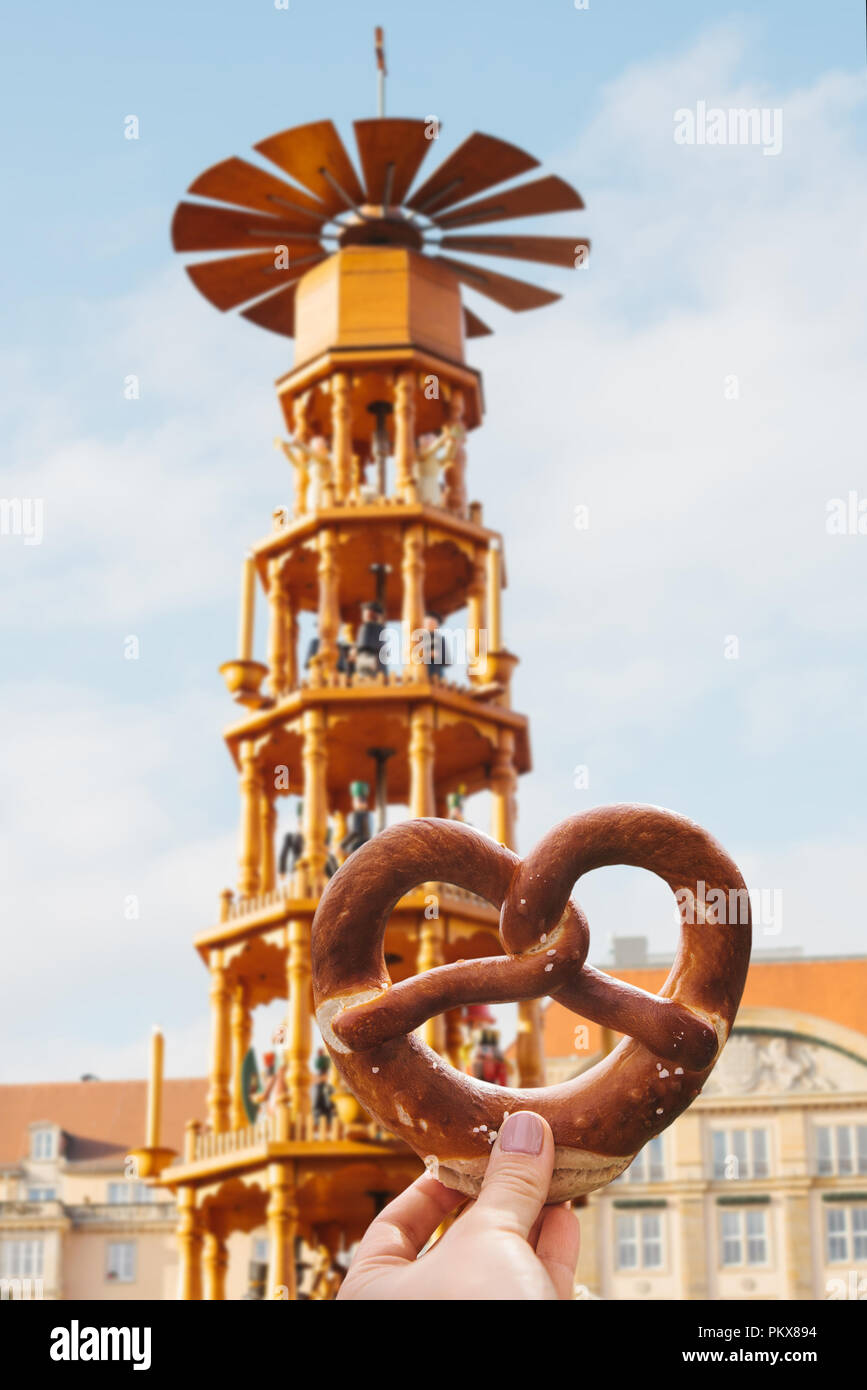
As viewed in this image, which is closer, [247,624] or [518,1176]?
[518,1176]

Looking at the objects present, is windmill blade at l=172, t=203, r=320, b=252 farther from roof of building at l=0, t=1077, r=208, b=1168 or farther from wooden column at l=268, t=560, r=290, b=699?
roof of building at l=0, t=1077, r=208, b=1168

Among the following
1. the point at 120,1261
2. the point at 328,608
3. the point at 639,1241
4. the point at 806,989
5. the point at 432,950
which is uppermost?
the point at 806,989

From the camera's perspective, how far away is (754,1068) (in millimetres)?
45625

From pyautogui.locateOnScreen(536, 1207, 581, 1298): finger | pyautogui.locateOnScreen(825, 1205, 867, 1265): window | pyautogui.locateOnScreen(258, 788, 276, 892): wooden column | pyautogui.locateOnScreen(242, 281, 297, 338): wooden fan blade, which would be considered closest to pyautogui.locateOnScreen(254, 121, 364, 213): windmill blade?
pyautogui.locateOnScreen(242, 281, 297, 338): wooden fan blade

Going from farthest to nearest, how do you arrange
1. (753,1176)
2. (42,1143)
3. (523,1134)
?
(42,1143) < (753,1176) < (523,1134)

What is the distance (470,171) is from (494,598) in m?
5.45

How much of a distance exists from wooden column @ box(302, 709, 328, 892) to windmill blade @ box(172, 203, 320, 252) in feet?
20.8

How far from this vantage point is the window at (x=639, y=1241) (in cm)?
4491

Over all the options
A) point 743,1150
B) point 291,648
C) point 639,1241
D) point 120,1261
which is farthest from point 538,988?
point 120,1261

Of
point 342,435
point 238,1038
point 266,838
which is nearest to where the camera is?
point 238,1038

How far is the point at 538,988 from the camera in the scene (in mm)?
4195

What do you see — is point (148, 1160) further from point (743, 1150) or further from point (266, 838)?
point (743, 1150)
